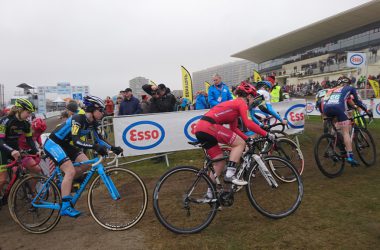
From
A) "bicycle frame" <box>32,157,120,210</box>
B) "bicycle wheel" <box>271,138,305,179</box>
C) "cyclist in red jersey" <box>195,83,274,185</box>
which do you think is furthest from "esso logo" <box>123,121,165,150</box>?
"cyclist in red jersey" <box>195,83,274,185</box>

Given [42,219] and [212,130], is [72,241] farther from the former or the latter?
[212,130]

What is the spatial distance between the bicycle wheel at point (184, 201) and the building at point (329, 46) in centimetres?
3662

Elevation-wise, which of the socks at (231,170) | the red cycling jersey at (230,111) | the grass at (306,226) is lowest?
the grass at (306,226)

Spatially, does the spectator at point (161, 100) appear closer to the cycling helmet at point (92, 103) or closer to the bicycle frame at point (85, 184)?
the cycling helmet at point (92, 103)

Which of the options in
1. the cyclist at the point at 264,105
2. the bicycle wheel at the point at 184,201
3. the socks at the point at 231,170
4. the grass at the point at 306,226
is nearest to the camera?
the grass at the point at 306,226

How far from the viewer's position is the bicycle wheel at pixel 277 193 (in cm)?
430

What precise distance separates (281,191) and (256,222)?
60 cm

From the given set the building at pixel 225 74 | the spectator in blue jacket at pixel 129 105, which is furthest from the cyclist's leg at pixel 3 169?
the building at pixel 225 74

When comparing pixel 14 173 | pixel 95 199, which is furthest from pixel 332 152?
pixel 14 173

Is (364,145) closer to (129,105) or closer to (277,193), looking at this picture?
(277,193)

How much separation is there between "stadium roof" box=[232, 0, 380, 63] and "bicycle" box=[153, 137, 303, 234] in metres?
51.1

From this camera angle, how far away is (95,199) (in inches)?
177

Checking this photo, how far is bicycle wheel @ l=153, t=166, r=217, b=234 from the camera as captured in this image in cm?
402

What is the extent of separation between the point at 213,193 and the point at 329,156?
3.12 metres
